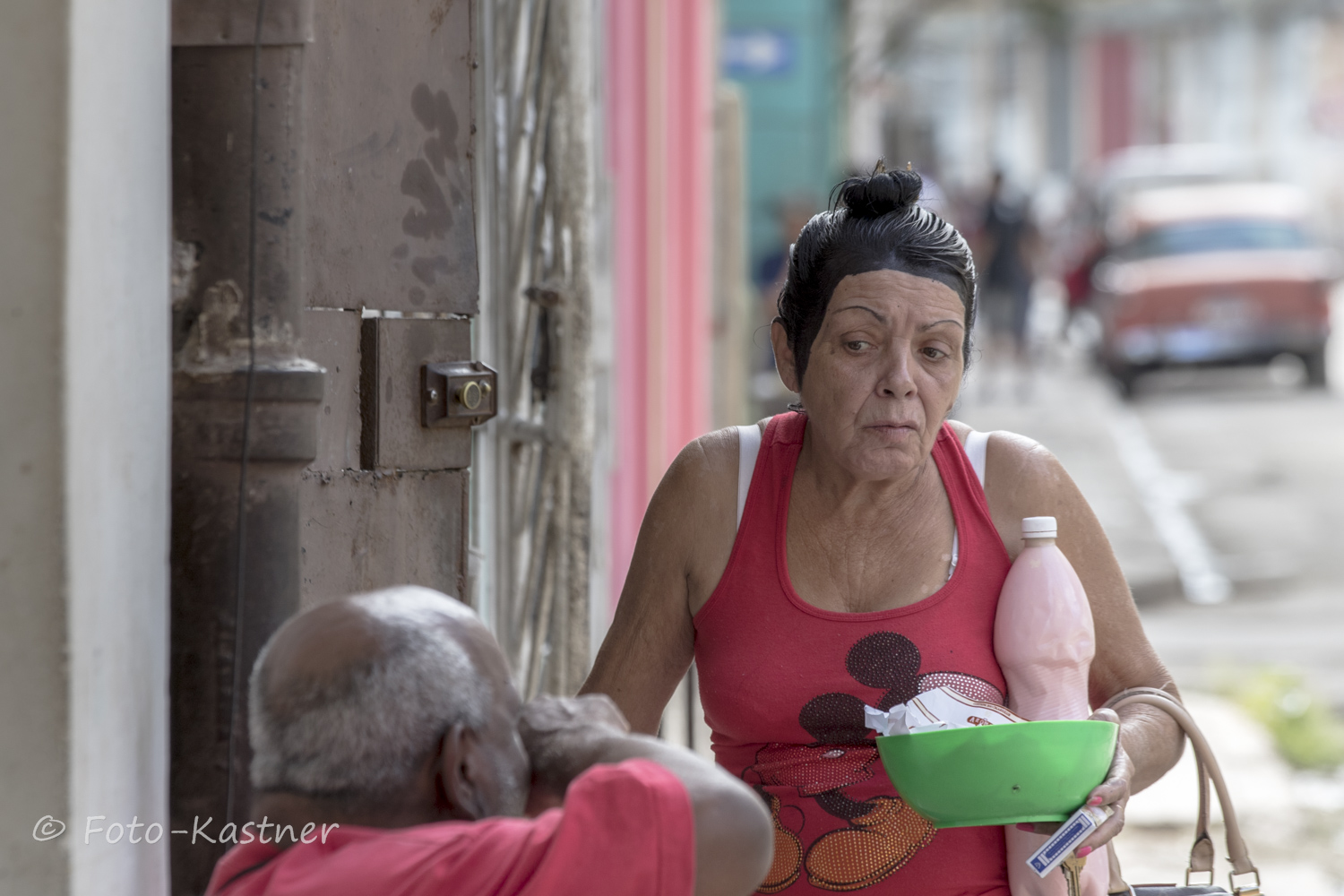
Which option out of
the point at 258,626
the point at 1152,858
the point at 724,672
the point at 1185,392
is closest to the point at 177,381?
the point at 258,626

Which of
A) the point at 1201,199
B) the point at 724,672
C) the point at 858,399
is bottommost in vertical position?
the point at 724,672

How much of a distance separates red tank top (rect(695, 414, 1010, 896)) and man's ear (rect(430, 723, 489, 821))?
71cm

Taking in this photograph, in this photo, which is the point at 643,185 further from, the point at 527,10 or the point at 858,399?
the point at 858,399

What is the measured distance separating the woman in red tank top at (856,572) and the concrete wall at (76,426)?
78 centimetres

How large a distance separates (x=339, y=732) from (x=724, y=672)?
2.66 ft

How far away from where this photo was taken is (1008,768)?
172cm

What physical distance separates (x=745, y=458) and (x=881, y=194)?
427 mm

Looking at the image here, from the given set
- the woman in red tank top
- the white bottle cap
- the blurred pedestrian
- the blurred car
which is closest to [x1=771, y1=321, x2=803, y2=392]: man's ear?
the woman in red tank top

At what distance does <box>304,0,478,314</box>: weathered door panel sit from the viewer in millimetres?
2045

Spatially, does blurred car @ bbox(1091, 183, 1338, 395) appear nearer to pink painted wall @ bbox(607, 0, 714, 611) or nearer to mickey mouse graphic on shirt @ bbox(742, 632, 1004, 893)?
pink painted wall @ bbox(607, 0, 714, 611)

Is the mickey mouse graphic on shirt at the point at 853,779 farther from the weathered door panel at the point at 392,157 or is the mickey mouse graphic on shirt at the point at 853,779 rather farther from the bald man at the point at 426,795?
the weathered door panel at the point at 392,157

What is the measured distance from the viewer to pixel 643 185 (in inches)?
232

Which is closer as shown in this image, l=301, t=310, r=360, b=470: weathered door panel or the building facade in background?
l=301, t=310, r=360, b=470: weathered door panel

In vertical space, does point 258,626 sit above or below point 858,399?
below
